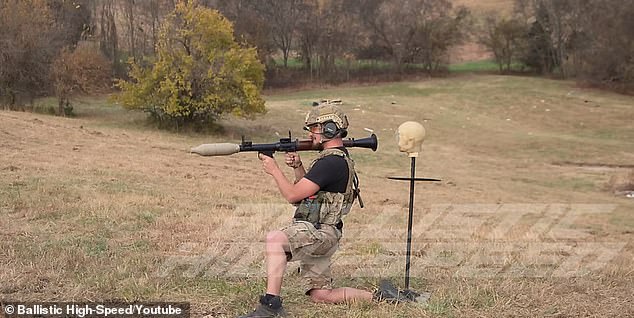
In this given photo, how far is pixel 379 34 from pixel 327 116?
206 feet

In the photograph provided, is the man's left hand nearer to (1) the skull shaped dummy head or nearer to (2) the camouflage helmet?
(2) the camouflage helmet

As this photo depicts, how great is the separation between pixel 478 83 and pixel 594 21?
976cm

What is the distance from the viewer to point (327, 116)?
4.99m

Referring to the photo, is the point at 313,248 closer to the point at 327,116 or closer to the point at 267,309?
the point at 267,309

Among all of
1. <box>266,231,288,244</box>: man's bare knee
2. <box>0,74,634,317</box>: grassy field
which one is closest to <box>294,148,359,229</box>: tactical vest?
<box>266,231,288,244</box>: man's bare knee

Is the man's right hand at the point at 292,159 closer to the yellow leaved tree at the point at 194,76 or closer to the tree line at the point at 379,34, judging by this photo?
the yellow leaved tree at the point at 194,76

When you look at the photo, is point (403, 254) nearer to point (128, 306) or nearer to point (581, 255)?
point (581, 255)

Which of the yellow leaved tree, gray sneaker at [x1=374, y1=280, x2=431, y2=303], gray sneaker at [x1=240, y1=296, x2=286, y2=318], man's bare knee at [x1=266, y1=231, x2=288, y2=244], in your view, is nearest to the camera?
gray sneaker at [x1=240, y1=296, x2=286, y2=318]

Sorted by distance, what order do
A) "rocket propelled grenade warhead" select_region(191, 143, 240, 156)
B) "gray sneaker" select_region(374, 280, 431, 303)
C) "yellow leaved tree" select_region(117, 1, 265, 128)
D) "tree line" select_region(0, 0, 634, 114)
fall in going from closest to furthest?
"rocket propelled grenade warhead" select_region(191, 143, 240, 156), "gray sneaker" select_region(374, 280, 431, 303), "yellow leaved tree" select_region(117, 1, 265, 128), "tree line" select_region(0, 0, 634, 114)

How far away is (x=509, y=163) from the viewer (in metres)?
28.3

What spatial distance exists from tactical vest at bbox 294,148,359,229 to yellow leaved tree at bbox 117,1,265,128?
25141 millimetres

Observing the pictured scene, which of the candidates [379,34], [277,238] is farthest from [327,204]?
[379,34]

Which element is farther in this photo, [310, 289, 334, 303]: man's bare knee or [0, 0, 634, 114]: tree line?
[0, 0, 634, 114]: tree line

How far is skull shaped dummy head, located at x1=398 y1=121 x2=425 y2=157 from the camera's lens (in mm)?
5321
